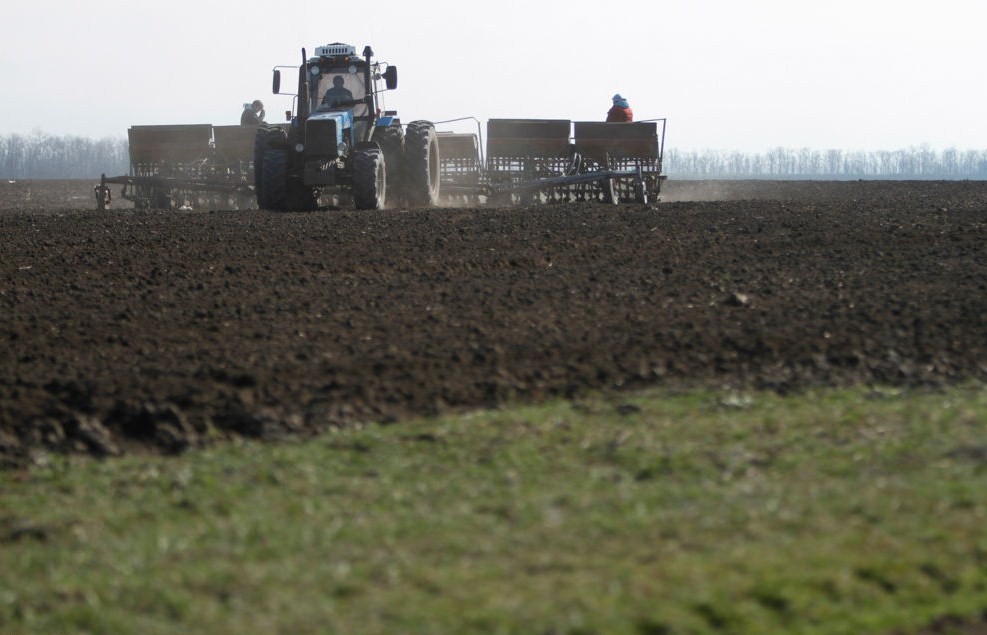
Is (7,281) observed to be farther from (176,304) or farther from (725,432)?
(725,432)

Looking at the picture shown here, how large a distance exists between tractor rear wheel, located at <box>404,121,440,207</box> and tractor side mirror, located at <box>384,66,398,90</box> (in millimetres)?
1714

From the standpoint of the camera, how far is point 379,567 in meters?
5.12

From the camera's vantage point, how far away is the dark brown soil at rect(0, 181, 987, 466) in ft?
26.2

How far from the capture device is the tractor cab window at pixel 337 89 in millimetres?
23688

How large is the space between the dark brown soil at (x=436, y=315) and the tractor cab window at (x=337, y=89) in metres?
5.16

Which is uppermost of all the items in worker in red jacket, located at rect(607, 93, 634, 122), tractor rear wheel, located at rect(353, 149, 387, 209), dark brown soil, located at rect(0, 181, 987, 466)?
worker in red jacket, located at rect(607, 93, 634, 122)

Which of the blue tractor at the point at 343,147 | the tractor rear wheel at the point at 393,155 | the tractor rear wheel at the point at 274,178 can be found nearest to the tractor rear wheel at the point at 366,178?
the blue tractor at the point at 343,147

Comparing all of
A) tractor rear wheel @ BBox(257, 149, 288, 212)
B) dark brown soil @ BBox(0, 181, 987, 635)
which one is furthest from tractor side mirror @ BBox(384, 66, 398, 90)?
dark brown soil @ BBox(0, 181, 987, 635)

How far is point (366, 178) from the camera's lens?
22219mm

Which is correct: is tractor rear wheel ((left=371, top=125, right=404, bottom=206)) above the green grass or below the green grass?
above

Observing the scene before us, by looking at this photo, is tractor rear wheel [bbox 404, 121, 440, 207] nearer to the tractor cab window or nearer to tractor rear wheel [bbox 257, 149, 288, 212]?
the tractor cab window

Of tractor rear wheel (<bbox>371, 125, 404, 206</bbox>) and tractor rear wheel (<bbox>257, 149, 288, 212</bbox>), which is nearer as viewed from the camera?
tractor rear wheel (<bbox>257, 149, 288, 212</bbox>)

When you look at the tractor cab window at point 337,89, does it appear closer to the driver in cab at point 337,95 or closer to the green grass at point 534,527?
the driver in cab at point 337,95

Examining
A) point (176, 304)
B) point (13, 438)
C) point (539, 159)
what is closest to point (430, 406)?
point (13, 438)
